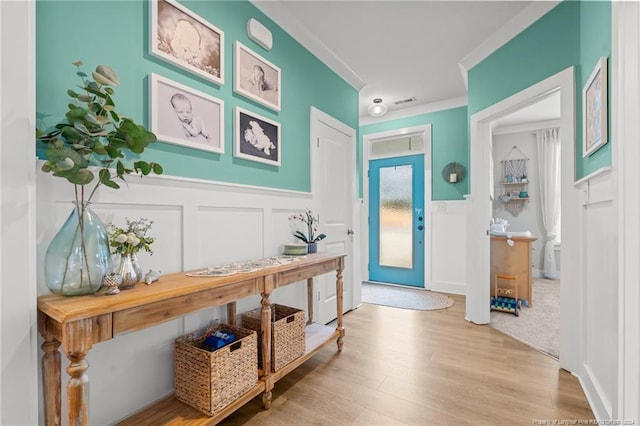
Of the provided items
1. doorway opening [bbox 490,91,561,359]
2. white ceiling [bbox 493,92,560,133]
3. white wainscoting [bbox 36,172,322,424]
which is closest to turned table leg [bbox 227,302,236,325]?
white wainscoting [bbox 36,172,322,424]

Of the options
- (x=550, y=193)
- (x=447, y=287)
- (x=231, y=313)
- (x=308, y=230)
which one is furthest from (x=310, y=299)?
(x=550, y=193)

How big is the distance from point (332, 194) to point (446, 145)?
7.08 feet

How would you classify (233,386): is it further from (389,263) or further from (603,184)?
(389,263)

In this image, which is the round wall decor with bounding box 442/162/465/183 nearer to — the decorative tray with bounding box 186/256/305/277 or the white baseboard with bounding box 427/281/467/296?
the white baseboard with bounding box 427/281/467/296

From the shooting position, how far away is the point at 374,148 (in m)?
4.87

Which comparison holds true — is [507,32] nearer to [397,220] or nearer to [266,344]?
[397,220]

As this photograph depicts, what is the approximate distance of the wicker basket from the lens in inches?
70.9

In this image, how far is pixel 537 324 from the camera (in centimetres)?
296

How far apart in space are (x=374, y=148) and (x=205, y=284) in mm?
4057

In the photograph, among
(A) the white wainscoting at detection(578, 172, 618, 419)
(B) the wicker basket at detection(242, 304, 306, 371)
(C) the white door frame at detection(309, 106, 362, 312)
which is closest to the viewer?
(A) the white wainscoting at detection(578, 172, 618, 419)

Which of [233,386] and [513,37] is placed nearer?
[233,386]

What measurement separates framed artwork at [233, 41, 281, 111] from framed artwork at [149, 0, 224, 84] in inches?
5.6

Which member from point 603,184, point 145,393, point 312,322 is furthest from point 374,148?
point 145,393

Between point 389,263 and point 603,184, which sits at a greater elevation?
point 603,184
